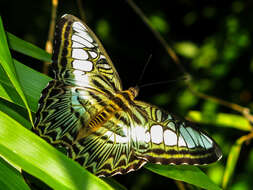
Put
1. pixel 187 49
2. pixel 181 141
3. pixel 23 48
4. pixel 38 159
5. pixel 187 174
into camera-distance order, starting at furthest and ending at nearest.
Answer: pixel 187 49, pixel 23 48, pixel 181 141, pixel 187 174, pixel 38 159

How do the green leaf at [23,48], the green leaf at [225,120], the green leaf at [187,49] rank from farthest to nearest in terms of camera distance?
the green leaf at [187,49]
the green leaf at [225,120]
the green leaf at [23,48]

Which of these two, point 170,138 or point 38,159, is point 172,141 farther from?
point 38,159

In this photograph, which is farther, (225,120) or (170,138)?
(225,120)

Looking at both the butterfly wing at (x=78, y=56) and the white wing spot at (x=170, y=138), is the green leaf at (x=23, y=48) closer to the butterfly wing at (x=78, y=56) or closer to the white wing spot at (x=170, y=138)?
the butterfly wing at (x=78, y=56)

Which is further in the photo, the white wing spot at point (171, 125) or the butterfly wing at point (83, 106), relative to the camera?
the white wing spot at point (171, 125)

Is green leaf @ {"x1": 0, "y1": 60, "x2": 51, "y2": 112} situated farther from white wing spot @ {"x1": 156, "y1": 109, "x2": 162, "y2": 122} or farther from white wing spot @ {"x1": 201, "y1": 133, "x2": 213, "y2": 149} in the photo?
white wing spot @ {"x1": 201, "y1": 133, "x2": 213, "y2": 149}

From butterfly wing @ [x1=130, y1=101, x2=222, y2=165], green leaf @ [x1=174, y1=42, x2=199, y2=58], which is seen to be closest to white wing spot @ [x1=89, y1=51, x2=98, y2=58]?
butterfly wing @ [x1=130, y1=101, x2=222, y2=165]

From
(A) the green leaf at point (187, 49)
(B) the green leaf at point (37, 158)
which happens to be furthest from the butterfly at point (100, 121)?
(A) the green leaf at point (187, 49)

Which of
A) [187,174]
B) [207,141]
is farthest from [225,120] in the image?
[187,174]
